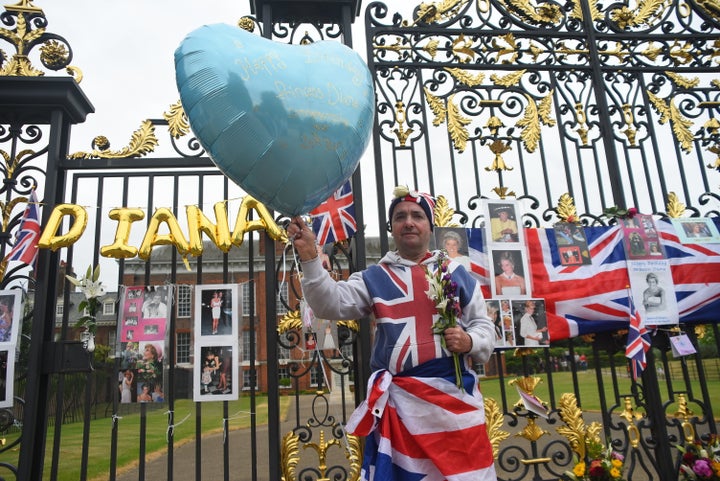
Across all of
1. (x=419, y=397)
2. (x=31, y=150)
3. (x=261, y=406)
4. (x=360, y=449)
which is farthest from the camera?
(x=261, y=406)

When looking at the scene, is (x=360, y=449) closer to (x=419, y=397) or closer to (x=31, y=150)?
(x=419, y=397)

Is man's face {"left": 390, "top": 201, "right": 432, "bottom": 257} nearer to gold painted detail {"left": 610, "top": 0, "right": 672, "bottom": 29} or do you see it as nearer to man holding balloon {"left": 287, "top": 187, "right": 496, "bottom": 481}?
man holding balloon {"left": 287, "top": 187, "right": 496, "bottom": 481}

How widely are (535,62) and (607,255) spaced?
189 cm

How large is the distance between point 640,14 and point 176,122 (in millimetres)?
4415

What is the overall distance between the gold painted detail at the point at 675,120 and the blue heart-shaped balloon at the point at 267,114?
12.1 feet

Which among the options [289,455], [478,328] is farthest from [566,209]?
[289,455]

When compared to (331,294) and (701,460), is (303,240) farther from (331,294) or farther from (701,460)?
(701,460)

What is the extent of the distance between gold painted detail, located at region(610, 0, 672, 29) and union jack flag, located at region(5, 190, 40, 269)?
17.5ft

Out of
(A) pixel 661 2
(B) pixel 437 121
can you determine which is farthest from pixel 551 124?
(A) pixel 661 2

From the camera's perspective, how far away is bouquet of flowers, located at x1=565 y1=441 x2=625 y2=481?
350 centimetres

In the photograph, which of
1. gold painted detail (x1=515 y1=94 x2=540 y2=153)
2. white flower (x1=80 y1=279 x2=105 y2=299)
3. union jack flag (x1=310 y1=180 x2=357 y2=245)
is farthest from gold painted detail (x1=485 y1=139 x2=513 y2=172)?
white flower (x1=80 y1=279 x2=105 y2=299)

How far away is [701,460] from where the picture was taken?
11.9 feet

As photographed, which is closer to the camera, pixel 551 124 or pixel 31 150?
pixel 31 150

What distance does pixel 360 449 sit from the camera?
133 inches
